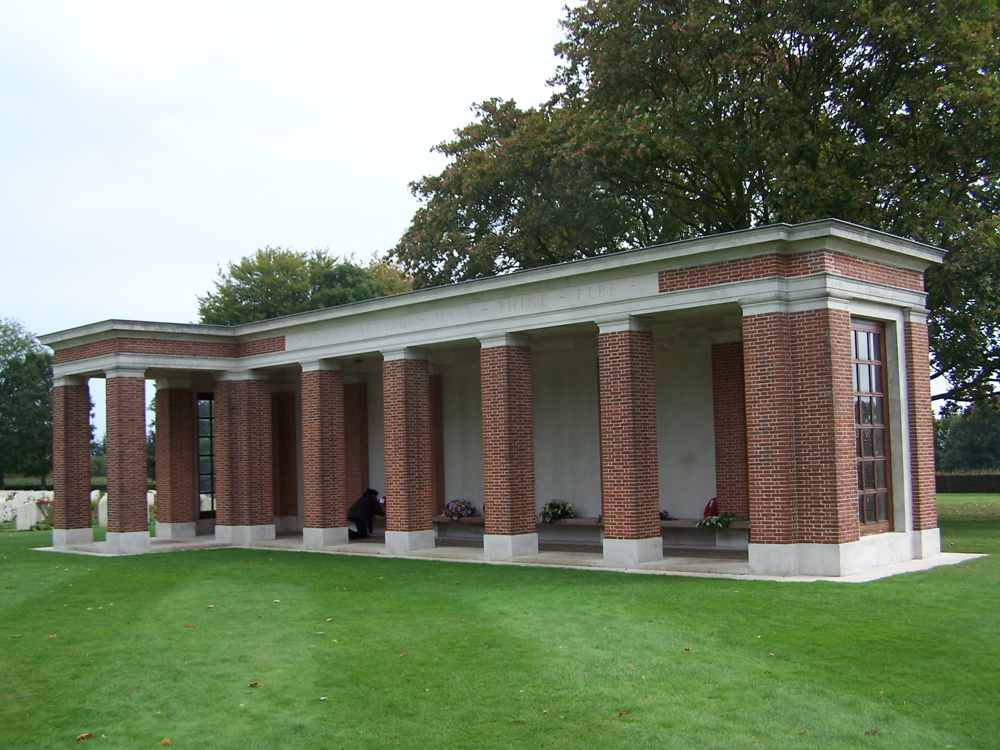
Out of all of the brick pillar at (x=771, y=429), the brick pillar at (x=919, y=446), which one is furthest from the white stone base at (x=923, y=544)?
the brick pillar at (x=771, y=429)

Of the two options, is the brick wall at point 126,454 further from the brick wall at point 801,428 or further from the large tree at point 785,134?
the brick wall at point 801,428

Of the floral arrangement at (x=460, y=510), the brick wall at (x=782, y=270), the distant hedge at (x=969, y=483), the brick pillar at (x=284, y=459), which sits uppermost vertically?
Answer: the brick wall at (x=782, y=270)

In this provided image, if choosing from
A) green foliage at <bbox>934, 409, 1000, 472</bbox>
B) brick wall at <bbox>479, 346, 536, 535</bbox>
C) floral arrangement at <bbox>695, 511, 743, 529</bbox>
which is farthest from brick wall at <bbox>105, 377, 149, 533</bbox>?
green foliage at <bbox>934, 409, 1000, 472</bbox>

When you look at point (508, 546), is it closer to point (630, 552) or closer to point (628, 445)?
point (630, 552)

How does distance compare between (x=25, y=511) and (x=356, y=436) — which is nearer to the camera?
(x=356, y=436)

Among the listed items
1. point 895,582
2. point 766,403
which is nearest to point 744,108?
point 766,403

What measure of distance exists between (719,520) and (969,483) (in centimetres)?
3709

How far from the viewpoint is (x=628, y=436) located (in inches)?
678

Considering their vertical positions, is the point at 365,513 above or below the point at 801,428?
below

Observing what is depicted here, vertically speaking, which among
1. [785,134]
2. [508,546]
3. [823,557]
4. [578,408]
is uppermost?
[785,134]

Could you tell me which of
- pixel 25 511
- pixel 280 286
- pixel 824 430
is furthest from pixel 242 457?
pixel 280 286

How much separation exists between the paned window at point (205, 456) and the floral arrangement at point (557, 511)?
1101 centimetres

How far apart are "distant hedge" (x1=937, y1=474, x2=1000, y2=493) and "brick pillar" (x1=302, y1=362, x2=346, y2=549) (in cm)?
3852

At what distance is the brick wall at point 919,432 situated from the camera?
16.9 metres
